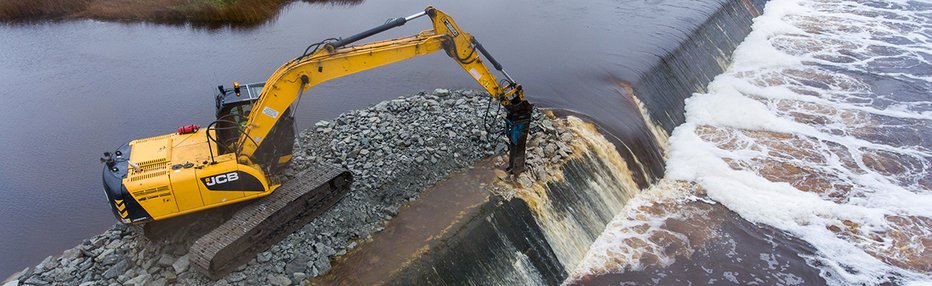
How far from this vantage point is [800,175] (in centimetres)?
1753

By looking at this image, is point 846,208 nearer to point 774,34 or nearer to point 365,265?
point 365,265

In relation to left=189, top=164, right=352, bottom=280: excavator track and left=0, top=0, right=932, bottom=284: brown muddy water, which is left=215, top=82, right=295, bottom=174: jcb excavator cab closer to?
left=189, top=164, right=352, bottom=280: excavator track

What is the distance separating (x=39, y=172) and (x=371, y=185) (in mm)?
10983

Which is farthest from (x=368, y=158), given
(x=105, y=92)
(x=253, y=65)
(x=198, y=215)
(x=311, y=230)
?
(x=105, y=92)

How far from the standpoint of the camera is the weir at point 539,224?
36.3ft

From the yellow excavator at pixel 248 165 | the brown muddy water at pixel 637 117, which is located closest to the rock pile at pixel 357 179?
the yellow excavator at pixel 248 165

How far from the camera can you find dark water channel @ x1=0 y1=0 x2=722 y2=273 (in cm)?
1570

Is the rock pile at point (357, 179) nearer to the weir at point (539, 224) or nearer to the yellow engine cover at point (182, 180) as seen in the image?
the weir at point (539, 224)

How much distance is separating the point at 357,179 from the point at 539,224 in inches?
161

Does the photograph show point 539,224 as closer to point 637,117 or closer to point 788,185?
point 637,117

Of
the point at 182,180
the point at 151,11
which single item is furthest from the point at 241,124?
the point at 151,11

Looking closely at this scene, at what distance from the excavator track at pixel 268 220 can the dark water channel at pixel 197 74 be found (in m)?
6.21

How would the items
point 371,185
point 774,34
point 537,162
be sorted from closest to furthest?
point 371,185 < point 537,162 < point 774,34

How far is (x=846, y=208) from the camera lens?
16016 mm
